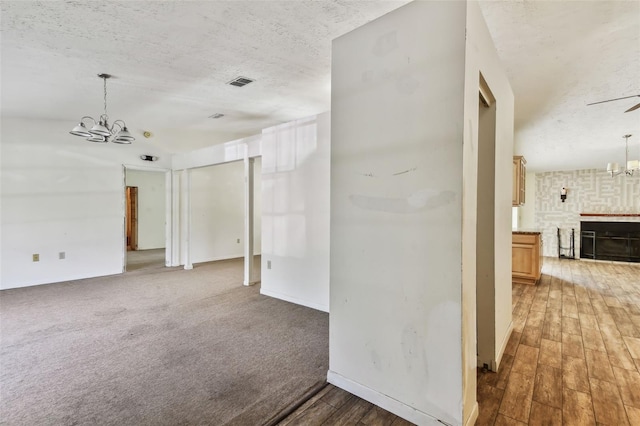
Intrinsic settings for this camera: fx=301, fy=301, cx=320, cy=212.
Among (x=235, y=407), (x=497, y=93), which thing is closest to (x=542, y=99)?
(x=497, y=93)

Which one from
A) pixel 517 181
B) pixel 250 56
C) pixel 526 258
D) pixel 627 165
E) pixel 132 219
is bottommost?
pixel 526 258

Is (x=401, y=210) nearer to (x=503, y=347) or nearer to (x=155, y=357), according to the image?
(x=503, y=347)

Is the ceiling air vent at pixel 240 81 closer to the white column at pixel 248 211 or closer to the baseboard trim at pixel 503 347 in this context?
the white column at pixel 248 211

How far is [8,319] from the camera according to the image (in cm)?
343

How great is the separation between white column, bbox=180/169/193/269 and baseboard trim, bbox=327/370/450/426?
4.94 metres

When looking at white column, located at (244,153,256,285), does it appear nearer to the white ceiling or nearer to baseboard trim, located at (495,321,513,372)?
the white ceiling

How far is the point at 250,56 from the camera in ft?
10.1

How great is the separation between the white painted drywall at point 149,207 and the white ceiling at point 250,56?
14.0ft

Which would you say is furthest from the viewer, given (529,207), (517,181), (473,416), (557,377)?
(529,207)

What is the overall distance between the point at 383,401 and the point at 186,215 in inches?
221

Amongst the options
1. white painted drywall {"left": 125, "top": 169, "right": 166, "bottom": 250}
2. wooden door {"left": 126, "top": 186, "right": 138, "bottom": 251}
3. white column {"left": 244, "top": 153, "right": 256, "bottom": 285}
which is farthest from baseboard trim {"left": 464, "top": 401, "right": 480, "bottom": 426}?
wooden door {"left": 126, "top": 186, "right": 138, "bottom": 251}

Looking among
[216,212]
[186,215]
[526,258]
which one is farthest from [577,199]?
[186,215]

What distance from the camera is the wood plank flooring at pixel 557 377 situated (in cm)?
178

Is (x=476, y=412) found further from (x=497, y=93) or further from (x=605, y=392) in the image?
(x=497, y=93)
